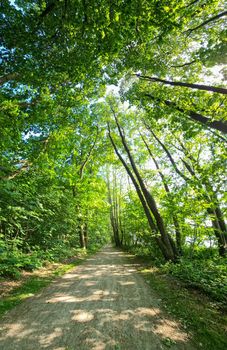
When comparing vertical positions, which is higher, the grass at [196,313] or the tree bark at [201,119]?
the tree bark at [201,119]

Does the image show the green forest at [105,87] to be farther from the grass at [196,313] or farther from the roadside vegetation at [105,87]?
the grass at [196,313]

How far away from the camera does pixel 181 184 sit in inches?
392

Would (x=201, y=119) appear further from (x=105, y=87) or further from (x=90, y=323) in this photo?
(x=90, y=323)

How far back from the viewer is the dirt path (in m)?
2.90

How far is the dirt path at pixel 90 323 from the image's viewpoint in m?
2.90

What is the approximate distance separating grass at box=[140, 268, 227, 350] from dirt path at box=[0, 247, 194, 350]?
0.23 metres

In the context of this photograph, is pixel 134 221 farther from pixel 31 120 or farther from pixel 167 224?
pixel 31 120

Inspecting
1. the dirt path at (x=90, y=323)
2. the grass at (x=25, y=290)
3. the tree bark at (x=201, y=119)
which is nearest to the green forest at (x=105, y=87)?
Result: the tree bark at (x=201, y=119)

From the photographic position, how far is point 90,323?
3471mm

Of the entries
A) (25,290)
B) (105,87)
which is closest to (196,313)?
(25,290)

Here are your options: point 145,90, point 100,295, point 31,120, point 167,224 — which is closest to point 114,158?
point 167,224

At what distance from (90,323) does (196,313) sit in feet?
7.25

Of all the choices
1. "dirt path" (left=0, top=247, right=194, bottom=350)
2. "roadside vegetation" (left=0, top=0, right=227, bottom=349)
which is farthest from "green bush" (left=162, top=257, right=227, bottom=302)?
"dirt path" (left=0, top=247, right=194, bottom=350)

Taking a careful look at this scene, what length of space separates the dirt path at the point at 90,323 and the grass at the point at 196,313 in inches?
8.9
